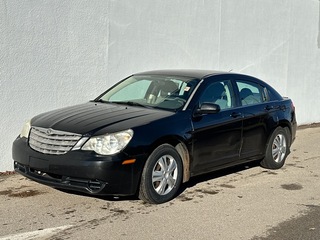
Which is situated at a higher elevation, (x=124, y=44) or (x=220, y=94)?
(x=124, y=44)

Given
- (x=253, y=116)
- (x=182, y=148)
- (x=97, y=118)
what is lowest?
(x=182, y=148)

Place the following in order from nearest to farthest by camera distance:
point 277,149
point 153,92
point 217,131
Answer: point 217,131 → point 153,92 → point 277,149

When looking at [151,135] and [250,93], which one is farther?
[250,93]

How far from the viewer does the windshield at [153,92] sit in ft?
21.0

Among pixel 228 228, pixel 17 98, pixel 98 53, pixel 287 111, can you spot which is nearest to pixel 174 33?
pixel 98 53

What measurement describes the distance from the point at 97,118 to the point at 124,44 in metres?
3.24

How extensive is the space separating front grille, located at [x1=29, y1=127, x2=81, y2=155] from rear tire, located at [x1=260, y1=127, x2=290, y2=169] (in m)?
3.37

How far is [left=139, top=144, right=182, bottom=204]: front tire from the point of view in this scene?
18.3 feet

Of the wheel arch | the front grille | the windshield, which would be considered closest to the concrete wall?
the windshield

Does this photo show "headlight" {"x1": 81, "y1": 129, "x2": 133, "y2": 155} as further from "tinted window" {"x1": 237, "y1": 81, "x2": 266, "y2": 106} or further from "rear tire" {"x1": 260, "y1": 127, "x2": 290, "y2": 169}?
"rear tire" {"x1": 260, "y1": 127, "x2": 290, "y2": 169}

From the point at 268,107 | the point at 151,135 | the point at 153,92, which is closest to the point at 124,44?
the point at 153,92

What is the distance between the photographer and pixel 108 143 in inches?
213

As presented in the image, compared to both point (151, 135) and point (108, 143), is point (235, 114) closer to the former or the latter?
point (151, 135)

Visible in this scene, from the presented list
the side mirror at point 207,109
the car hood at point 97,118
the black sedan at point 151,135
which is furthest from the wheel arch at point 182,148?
the side mirror at point 207,109
